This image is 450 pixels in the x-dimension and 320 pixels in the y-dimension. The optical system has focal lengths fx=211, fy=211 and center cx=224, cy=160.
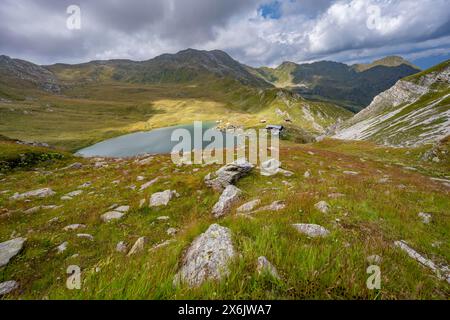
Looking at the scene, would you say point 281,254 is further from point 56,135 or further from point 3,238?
point 56,135

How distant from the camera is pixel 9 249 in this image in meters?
8.23

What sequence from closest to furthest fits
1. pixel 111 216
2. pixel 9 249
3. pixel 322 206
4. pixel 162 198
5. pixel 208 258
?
pixel 208 258 < pixel 322 206 < pixel 9 249 < pixel 111 216 < pixel 162 198

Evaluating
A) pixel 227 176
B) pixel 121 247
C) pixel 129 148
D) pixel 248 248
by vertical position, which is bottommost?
pixel 121 247

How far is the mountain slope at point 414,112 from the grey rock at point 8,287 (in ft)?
304

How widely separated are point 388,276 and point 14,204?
70.0 feet

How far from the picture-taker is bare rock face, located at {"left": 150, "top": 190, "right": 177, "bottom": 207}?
45.1 feet

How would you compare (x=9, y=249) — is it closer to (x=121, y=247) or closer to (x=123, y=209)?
(x=121, y=247)

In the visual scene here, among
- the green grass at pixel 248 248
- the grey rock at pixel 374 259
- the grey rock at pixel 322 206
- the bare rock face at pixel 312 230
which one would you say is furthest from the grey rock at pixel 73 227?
the grey rock at pixel 374 259

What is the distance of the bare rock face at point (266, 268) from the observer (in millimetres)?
3186

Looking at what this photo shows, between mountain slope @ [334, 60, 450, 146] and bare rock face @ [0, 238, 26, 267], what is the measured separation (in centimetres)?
9261

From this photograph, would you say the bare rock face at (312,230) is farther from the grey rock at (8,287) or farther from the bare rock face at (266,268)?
the grey rock at (8,287)

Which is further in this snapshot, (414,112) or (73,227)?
(414,112)

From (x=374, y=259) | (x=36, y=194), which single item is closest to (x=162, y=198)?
(x=36, y=194)

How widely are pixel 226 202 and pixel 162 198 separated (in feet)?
16.4
